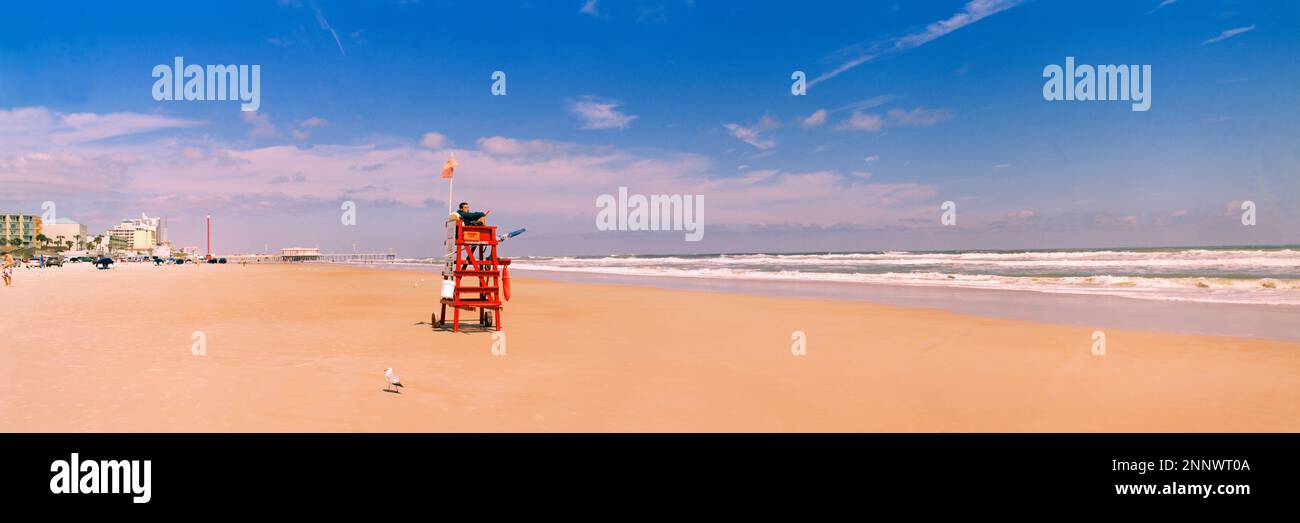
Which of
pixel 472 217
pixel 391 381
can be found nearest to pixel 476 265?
pixel 472 217

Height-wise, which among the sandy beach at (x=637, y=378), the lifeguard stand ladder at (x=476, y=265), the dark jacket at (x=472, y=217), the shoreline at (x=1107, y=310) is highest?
the dark jacket at (x=472, y=217)

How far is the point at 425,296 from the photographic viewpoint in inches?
947

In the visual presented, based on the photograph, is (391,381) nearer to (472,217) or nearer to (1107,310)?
(472,217)

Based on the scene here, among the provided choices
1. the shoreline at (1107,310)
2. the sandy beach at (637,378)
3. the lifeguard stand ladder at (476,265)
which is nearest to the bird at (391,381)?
the sandy beach at (637,378)

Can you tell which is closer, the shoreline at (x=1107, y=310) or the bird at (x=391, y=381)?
the bird at (x=391, y=381)

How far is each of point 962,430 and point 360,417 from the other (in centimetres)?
593

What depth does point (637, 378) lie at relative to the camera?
8000mm

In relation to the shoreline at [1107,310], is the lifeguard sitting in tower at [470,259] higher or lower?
higher

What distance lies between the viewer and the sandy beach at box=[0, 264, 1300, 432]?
597 cm

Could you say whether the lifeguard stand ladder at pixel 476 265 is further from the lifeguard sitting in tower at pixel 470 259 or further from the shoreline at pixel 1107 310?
the shoreline at pixel 1107 310

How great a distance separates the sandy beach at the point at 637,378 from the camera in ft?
19.6
